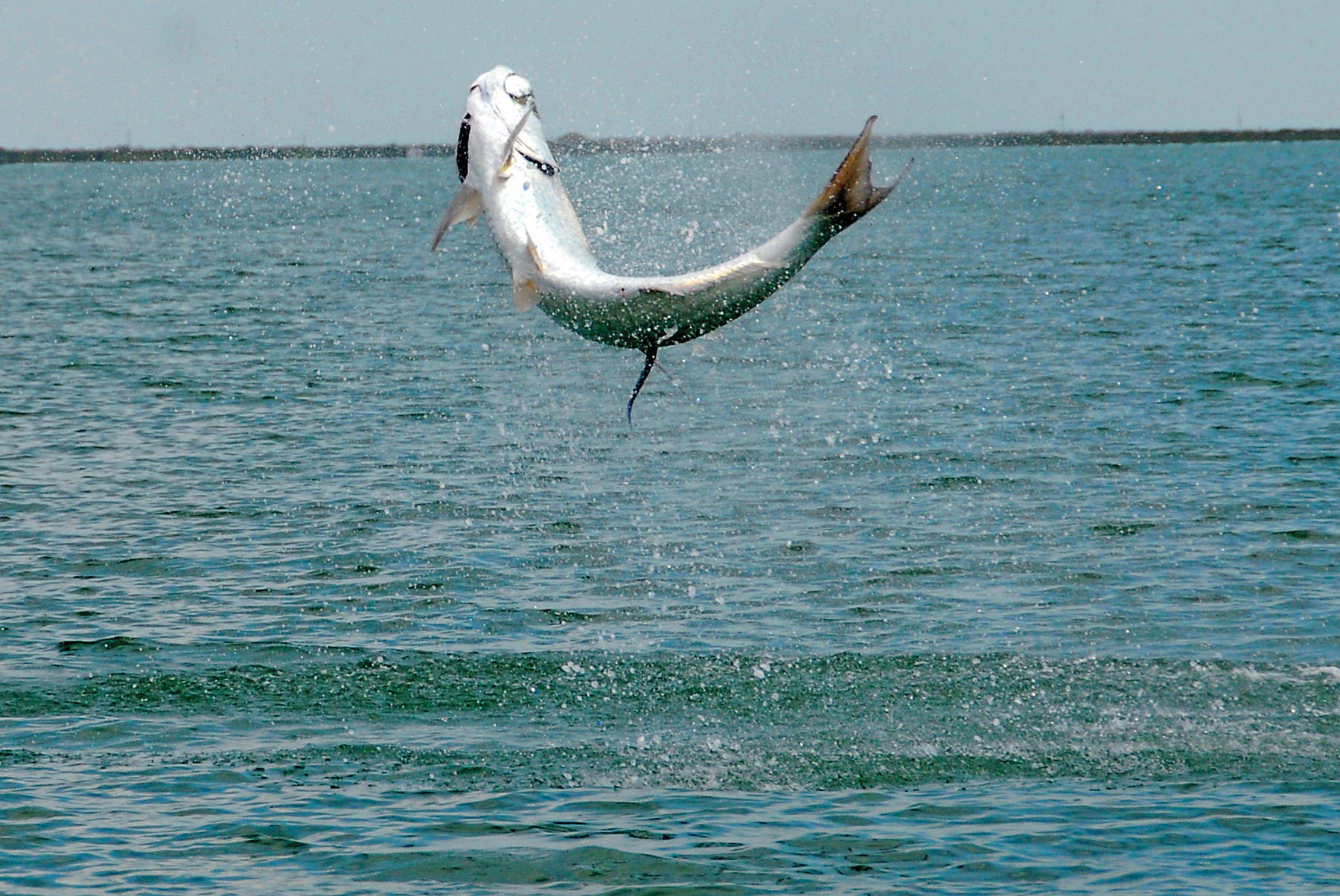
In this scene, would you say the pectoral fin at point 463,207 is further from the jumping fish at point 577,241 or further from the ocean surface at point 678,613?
the ocean surface at point 678,613

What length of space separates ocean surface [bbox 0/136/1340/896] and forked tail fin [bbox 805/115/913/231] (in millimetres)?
5732

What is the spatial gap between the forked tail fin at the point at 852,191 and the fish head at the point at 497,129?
230 centimetres

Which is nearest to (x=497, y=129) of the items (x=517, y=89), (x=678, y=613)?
(x=517, y=89)

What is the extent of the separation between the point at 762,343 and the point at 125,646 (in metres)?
25.4

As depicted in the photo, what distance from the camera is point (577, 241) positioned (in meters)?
9.49

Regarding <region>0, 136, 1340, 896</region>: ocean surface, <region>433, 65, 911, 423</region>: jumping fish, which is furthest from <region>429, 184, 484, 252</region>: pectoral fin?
<region>0, 136, 1340, 896</region>: ocean surface

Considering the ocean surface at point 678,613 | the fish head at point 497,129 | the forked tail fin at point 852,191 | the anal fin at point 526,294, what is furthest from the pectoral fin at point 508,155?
the ocean surface at point 678,613

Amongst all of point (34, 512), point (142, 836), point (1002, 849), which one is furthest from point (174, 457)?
point (1002, 849)

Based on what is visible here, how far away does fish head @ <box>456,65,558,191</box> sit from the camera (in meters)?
9.72

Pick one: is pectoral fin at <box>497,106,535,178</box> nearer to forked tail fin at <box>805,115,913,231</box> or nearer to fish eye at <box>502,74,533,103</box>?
fish eye at <box>502,74,533,103</box>

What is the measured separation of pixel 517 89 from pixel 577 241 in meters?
1.09

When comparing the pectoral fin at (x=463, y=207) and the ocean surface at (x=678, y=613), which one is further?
the ocean surface at (x=678, y=613)

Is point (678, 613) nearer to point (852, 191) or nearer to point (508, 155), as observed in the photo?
point (508, 155)

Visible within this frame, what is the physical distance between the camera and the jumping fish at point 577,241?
807cm
